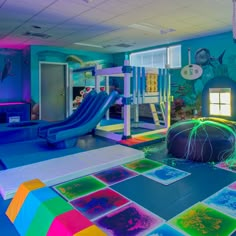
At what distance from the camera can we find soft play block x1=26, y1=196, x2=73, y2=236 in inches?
59.8

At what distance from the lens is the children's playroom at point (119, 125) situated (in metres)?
1.77

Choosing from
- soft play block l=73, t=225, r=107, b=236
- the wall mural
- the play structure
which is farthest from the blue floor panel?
the wall mural

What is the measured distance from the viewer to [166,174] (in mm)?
2621

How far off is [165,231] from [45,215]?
34.3 inches

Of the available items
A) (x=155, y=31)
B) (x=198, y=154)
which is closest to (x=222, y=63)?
(x=155, y=31)

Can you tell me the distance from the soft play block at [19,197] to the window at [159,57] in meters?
5.42

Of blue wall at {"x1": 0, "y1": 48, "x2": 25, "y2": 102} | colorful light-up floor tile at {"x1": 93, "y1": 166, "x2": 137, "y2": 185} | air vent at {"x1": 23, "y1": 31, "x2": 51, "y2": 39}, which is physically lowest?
colorful light-up floor tile at {"x1": 93, "y1": 166, "x2": 137, "y2": 185}

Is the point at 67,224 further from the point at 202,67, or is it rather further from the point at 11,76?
the point at 11,76

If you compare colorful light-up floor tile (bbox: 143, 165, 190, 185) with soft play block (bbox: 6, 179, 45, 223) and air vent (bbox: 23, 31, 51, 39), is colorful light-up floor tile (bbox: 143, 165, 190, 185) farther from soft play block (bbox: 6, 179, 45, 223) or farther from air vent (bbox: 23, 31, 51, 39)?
air vent (bbox: 23, 31, 51, 39)

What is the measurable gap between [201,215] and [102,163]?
4.56 ft

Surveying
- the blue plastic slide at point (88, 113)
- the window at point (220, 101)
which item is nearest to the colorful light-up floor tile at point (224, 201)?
the blue plastic slide at point (88, 113)

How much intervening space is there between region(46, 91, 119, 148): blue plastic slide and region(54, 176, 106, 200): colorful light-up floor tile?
1122mm

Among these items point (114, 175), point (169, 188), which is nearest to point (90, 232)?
point (169, 188)

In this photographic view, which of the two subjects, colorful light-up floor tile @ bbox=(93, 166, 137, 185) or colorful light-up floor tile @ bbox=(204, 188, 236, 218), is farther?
colorful light-up floor tile @ bbox=(93, 166, 137, 185)
